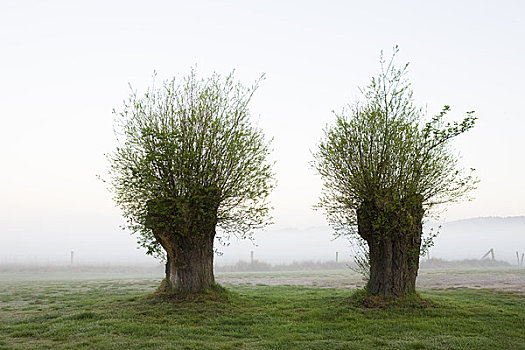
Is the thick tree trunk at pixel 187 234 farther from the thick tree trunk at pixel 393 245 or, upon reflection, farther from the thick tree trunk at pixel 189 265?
the thick tree trunk at pixel 393 245

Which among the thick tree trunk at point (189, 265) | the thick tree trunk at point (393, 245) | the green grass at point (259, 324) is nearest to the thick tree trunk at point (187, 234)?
the thick tree trunk at point (189, 265)

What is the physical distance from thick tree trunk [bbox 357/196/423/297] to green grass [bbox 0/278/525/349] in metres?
1.10

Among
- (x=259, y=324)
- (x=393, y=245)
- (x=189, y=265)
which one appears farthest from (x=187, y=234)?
(x=393, y=245)

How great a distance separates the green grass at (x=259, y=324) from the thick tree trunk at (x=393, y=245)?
3.60 ft

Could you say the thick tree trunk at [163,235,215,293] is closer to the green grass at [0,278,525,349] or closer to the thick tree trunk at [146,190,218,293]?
the thick tree trunk at [146,190,218,293]

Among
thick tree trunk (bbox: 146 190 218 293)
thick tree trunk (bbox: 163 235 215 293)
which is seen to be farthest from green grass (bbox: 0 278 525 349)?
thick tree trunk (bbox: 146 190 218 293)

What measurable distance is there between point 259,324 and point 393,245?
22.7 feet

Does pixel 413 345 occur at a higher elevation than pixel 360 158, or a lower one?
lower

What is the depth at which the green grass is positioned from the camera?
13.0m

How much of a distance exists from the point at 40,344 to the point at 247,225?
35.7 ft

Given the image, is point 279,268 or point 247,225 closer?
point 247,225

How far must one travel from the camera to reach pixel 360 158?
19.5m

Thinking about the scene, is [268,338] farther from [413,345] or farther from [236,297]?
[236,297]

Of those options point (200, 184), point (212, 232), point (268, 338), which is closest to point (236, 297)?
point (212, 232)
